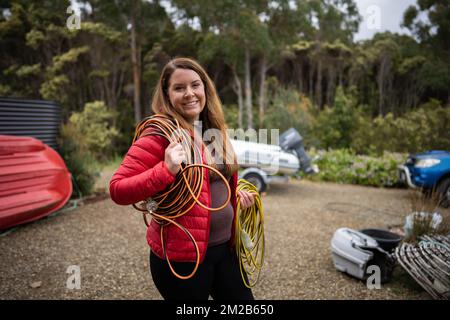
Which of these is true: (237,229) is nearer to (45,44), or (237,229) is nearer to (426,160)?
(426,160)

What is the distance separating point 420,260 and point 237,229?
2.03 m

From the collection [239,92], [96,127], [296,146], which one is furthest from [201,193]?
[239,92]

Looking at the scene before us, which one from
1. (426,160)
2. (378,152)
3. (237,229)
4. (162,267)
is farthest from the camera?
(378,152)

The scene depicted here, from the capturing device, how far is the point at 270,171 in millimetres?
6434

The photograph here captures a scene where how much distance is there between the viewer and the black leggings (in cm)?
129

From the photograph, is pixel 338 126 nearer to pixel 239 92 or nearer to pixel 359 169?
pixel 359 169

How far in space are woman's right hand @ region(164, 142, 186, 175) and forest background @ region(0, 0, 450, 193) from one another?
9.83m

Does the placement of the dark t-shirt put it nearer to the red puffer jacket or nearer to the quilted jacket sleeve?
the red puffer jacket

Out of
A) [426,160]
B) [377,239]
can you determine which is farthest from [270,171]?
[377,239]

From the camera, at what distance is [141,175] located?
1120mm

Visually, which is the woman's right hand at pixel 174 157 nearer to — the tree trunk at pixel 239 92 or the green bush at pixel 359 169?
the green bush at pixel 359 169

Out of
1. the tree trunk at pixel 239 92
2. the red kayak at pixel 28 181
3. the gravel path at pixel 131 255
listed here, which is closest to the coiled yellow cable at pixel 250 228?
the gravel path at pixel 131 255

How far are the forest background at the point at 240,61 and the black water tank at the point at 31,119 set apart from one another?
226 inches

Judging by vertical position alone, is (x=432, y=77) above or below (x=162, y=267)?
above
